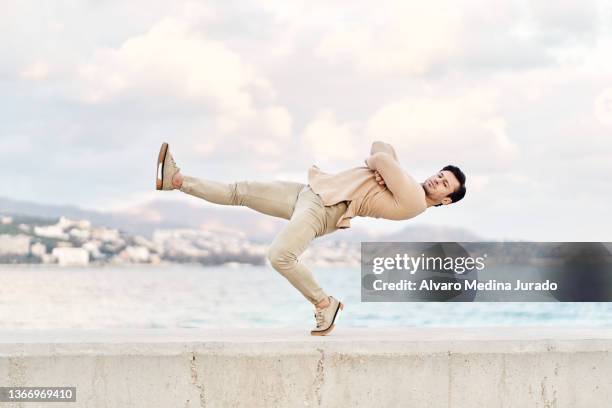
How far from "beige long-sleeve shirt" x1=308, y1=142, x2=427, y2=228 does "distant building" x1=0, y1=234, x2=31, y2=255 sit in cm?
1906

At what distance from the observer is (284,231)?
4.33 m

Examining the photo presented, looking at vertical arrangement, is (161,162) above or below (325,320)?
above

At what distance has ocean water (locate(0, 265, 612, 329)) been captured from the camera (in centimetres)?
2153

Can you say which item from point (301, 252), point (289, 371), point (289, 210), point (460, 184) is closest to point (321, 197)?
point (289, 210)

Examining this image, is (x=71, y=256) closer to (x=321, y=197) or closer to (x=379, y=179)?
(x=321, y=197)

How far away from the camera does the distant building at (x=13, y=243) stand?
2198 centimetres

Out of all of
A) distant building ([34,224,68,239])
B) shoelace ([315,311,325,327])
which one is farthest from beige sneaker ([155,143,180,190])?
distant building ([34,224,68,239])

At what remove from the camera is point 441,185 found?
454 cm

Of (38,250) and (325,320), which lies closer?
(325,320)

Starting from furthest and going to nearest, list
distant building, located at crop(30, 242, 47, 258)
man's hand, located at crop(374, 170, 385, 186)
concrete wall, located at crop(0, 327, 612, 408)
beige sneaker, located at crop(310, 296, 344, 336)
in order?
1. distant building, located at crop(30, 242, 47, 258)
2. man's hand, located at crop(374, 170, 385, 186)
3. beige sneaker, located at crop(310, 296, 344, 336)
4. concrete wall, located at crop(0, 327, 612, 408)

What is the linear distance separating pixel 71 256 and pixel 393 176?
23029mm

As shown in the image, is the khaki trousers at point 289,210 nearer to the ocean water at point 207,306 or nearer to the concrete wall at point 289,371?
the concrete wall at point 289,371

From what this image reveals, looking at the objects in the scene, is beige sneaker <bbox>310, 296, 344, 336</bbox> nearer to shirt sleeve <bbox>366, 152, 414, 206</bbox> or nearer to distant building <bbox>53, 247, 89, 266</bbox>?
shirt sleeve <bbox>366, 152, 414, 206</bbox>

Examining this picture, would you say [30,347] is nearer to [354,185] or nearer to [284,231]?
[284,231]
